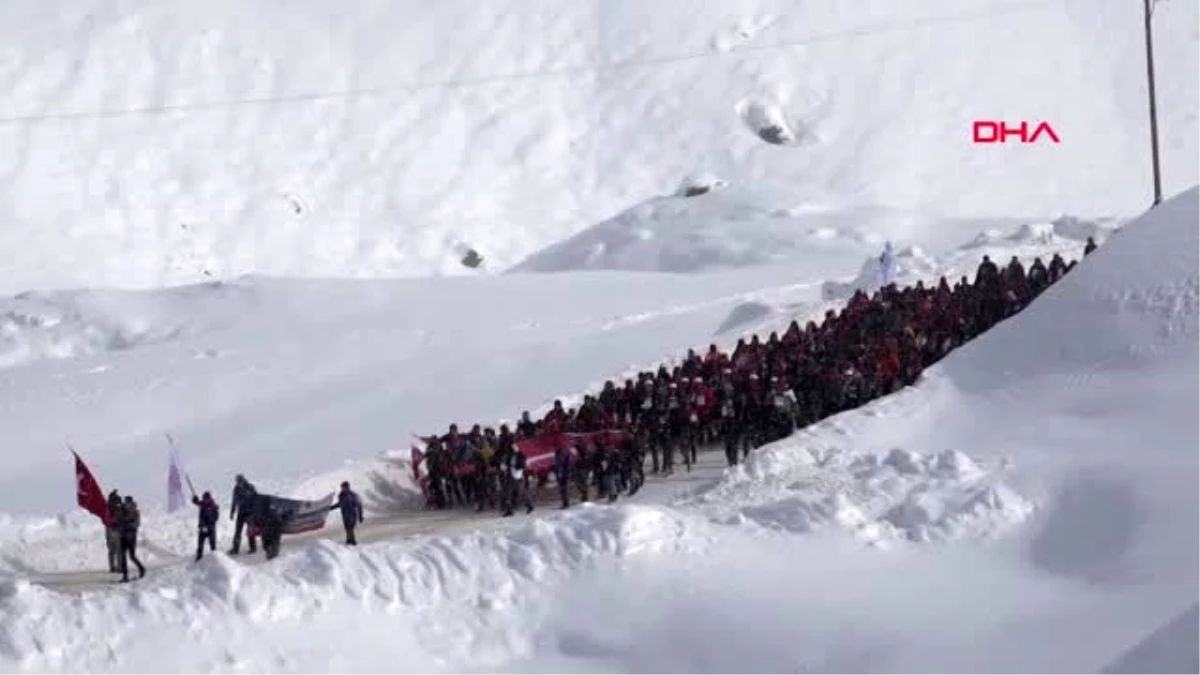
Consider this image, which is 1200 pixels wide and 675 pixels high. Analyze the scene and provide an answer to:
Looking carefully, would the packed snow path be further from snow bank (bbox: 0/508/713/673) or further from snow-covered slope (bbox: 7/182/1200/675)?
snow bank (bbox: 0/508/713/673)

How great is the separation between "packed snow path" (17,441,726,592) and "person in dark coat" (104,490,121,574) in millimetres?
146

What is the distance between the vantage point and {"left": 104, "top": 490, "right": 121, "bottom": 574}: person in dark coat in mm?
19141

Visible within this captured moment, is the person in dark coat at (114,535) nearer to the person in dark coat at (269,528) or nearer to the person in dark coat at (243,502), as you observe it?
the person in dark coat at (243,502)

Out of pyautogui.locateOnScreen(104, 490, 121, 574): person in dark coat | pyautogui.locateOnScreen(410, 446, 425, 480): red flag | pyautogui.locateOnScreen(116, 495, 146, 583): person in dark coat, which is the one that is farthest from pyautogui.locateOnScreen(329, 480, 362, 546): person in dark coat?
pyautogui.locateOnScreen(410, 446, 425, 480): red flag

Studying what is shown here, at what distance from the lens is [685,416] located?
2309 centimetres

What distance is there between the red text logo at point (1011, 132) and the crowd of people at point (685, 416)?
34.8 metres

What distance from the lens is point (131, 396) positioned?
34.2 meters

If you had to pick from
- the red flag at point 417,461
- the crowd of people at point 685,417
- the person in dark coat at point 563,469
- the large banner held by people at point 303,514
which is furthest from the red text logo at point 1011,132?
the large banner held by people at point 303,514

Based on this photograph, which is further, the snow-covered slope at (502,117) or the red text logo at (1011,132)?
the red text logo at (1011,132)

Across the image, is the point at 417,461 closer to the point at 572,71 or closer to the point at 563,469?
the point at 563,469

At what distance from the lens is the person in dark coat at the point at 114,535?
19.1 metres

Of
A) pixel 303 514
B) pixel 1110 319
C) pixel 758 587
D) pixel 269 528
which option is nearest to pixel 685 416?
pixel 303 514

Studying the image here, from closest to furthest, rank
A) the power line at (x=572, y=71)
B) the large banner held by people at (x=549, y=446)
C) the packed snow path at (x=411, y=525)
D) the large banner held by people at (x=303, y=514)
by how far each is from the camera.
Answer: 1. the packed snow path at (x=411, y=525)
2. the large banner held by people at (x=303, y=514)
3. the large banner held by people at (x=549, y=446)
4. the power line at (x=572, y=71)

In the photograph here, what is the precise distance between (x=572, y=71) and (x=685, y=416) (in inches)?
1547
